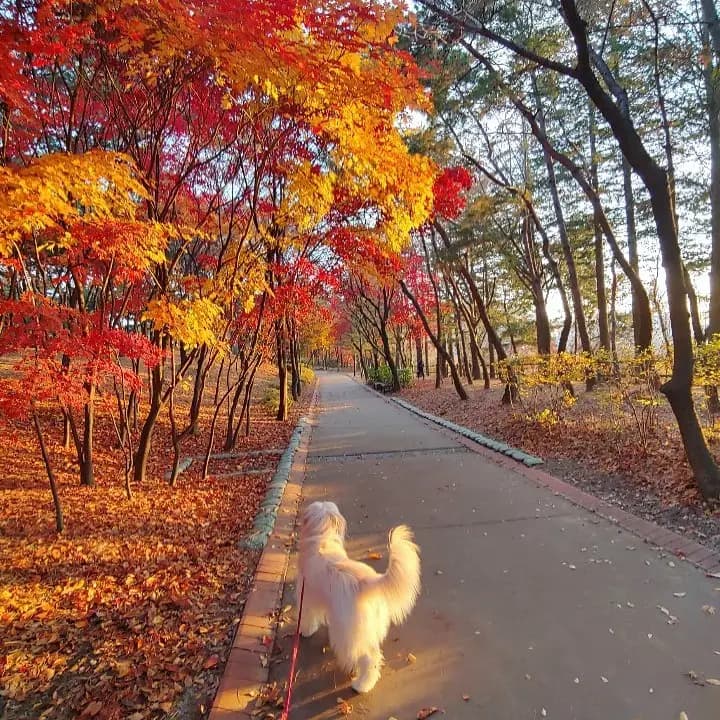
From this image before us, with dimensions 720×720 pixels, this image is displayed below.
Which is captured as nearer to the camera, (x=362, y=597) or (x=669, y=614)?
(x=362, y=597)

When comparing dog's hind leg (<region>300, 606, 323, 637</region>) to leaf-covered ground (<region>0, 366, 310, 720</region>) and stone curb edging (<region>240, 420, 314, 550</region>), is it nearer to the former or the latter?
leaf-covered ground (<region>0, 366, 310, 720</region>)

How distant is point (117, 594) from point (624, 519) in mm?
4672

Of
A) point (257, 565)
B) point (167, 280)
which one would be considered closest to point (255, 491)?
point (257, 565)

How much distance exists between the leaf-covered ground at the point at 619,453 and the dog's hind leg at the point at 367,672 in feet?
10.6

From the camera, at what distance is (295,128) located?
6707 mm

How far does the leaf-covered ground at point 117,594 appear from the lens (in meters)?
2.43

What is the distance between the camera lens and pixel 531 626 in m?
2.84

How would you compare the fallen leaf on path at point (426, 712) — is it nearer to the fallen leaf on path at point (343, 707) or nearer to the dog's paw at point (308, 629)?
the fallen leaf on path at point (343, 707)

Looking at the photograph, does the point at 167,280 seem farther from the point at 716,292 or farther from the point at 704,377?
the point at 716,292

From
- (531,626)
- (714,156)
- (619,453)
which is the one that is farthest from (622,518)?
(714,156)

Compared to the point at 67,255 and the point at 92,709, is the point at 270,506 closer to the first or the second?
the point at 92,709

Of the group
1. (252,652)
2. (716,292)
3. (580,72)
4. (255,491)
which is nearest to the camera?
(252,652)

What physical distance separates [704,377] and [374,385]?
18.6 meters

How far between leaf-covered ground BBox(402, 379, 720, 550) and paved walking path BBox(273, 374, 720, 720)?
2.41 ft
